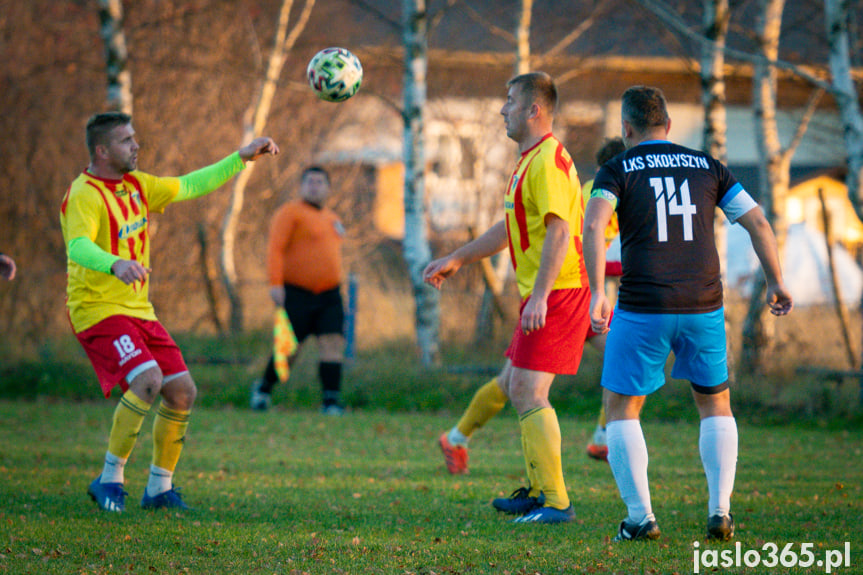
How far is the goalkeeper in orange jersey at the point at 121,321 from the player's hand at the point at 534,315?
1746 millimetres

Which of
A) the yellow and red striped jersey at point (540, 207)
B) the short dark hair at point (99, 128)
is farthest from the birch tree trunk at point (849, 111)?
the short dark hair at point (99, 128)

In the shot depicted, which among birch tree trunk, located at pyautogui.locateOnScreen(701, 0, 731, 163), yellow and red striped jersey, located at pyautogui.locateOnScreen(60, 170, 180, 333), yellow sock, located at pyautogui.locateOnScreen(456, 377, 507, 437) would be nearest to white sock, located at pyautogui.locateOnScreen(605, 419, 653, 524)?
yellow sock, located at pyautogui.locateOnScreen(456, 377, 507, 437)

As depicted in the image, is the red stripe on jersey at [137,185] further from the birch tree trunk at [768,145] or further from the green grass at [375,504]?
the birch tree trunk at [768,145]

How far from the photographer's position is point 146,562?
388 centimetres

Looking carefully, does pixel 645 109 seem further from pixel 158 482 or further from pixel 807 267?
pixel 807 267

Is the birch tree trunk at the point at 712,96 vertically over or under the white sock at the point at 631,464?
over

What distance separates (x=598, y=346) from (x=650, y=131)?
8.77 ft

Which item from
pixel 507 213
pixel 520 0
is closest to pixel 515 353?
pixel 507 213

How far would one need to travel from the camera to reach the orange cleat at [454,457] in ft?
20.2

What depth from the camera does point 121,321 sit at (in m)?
4.97

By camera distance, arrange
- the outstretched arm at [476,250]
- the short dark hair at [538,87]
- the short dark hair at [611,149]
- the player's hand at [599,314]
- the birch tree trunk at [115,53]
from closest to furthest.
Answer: the player's hand at [599,314], the short dark hair at [538,87], the outstretched arm at [476,250], the short dark hair at [611,149], the birch tree trunk at [115,53]

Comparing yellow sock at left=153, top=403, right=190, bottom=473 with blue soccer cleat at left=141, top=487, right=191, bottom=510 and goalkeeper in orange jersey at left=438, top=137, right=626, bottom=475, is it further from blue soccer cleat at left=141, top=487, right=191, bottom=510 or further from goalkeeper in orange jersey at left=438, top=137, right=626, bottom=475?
goalkeeper in orange jersey at left=438, top=137, right=626, bottom=475

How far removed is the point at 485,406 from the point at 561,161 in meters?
1.89

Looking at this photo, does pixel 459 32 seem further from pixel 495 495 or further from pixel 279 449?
pixel 495 495
